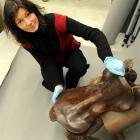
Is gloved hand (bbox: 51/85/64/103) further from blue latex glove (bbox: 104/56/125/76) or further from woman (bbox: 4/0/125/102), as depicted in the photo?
blue latex glove (bbox: 104/56/125/76)

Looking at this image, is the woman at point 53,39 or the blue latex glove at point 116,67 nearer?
the blue latex glove at point 116,67

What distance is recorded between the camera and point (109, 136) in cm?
127

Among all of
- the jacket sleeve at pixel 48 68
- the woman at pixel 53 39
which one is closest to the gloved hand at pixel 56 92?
the woman at pixel 53 39

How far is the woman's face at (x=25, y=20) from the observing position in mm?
1142

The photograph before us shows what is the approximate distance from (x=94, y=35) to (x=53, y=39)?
0.73ft

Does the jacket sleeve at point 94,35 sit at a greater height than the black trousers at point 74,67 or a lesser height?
greater

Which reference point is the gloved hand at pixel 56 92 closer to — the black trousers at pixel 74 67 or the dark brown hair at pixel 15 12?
the black trousers at pixel 74 67

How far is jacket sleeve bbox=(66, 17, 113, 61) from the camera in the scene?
1173 mm

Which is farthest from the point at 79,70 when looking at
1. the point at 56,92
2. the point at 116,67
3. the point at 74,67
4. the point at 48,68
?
the point at 116,67

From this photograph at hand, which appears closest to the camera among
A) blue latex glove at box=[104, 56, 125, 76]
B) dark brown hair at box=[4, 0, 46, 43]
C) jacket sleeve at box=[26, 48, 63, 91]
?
blue latex glove at box=[104, 56, 125, 76]

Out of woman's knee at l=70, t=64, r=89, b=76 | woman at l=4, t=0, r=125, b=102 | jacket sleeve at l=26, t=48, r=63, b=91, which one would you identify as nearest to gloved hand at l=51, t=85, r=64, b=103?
woman at l=4, t=0, r=125, b=102

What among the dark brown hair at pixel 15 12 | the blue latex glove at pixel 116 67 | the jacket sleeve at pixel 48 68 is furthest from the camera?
the jacket sleeve at pixel 48 68

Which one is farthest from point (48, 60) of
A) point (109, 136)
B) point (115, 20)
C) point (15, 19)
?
point (115, 20)

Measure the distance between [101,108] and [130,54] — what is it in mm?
738
